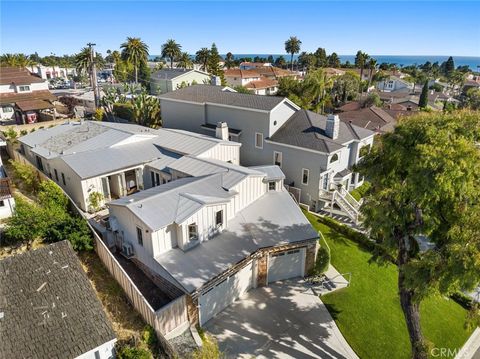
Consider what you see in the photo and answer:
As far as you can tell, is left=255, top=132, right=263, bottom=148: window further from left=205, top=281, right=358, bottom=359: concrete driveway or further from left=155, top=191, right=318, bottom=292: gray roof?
left=205, top=281, right=358, bottom=359: concrete driveway

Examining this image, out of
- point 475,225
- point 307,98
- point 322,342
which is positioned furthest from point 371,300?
point 307,98

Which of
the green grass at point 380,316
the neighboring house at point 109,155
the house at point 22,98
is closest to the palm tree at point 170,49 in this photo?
the house at point 22,98

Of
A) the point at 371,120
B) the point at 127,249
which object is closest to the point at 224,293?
the point at 127,249

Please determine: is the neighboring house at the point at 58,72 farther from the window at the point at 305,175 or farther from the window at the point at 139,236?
the window at the point at 139,236

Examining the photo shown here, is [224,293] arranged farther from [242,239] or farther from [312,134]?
[312,134]

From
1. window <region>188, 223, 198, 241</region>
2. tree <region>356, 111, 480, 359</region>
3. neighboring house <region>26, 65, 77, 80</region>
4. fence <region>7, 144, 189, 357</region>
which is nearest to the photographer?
tree <region>356, 111, 480, 359</region>

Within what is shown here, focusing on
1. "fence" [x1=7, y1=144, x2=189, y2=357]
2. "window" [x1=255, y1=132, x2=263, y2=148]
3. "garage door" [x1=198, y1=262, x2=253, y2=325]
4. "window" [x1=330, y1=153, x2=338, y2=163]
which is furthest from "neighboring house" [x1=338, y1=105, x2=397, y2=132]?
"fence" [x1=7, y1=144, x2=189, y2=357]
